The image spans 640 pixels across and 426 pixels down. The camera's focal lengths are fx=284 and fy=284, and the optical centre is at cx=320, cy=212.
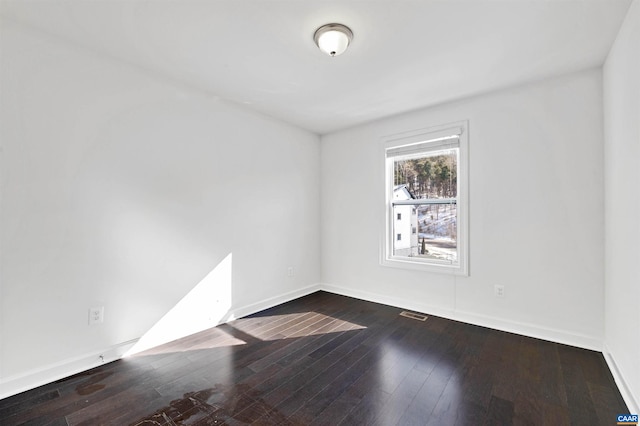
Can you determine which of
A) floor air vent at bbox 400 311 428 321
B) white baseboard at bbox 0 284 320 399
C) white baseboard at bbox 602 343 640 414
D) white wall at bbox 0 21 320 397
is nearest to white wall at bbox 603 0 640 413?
white baseboard at bbox 602 343 640 414

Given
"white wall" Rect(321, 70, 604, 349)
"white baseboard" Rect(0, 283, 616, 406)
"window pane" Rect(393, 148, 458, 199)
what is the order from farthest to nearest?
1. "window pane" Rect(393, 148, 458, 199)
2. "white wall" Rect(321, 70, 604, 349)
3. "white baseboard" Rect(0, 283, 616, 406)

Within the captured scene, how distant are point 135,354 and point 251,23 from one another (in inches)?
113

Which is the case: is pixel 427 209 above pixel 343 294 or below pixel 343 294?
above

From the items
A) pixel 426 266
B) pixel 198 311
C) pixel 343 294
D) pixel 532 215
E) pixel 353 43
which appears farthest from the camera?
pixel 343 294

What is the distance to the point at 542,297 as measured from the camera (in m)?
2.79

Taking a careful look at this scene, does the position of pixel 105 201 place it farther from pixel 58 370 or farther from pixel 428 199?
pixel 428 199

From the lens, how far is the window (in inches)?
130

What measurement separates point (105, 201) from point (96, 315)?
3.08ft

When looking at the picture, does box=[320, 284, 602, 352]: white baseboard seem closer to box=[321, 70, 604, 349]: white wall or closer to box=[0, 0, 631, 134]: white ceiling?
box=[321, 70, 604, 349]: white wall

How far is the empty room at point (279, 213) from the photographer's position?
1883 mm

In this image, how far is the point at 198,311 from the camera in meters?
3.02

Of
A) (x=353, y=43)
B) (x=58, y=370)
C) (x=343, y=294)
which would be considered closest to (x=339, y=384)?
(x=58, y=370)

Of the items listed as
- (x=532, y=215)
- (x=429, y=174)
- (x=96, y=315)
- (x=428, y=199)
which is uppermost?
(x=429, y=174)

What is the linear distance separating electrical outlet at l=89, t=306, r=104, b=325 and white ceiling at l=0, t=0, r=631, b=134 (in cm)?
212
